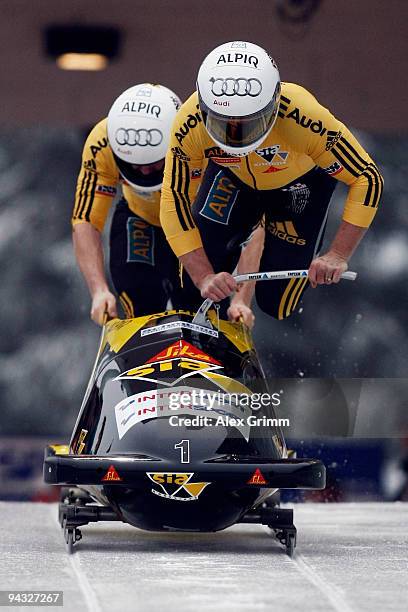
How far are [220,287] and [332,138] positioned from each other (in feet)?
1.85

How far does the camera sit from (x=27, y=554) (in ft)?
11.8

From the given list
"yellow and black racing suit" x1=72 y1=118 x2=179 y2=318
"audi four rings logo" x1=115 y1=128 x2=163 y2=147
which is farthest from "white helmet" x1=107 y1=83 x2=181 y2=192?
"yellow and black racing suit" x1=72 y1=118 x2=179 y2=318

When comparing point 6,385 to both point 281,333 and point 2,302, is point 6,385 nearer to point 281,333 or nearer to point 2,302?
point 2,302

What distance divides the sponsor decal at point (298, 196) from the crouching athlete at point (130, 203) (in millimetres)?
474

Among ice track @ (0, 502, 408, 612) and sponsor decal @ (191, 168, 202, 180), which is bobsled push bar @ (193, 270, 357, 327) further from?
ice track @ (0, 502, 408, 612)

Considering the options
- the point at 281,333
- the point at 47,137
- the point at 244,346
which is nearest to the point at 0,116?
the point at 47,137

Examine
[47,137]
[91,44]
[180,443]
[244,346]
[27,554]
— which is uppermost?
[91,44]

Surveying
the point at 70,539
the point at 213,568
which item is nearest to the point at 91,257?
the point at 70,539

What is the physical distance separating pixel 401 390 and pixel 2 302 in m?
1.96

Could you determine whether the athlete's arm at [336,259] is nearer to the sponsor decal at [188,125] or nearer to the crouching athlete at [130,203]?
the sponsor decal at [188,125]

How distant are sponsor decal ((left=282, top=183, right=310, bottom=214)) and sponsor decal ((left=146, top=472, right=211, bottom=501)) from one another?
1313 mm

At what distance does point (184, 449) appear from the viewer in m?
3.53

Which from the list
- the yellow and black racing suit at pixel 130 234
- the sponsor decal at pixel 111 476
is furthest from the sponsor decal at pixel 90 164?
the sponsor decal at pixel 111 476

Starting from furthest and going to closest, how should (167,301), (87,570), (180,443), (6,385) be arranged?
(6,385), (167,301), (180,443), (87,570)
